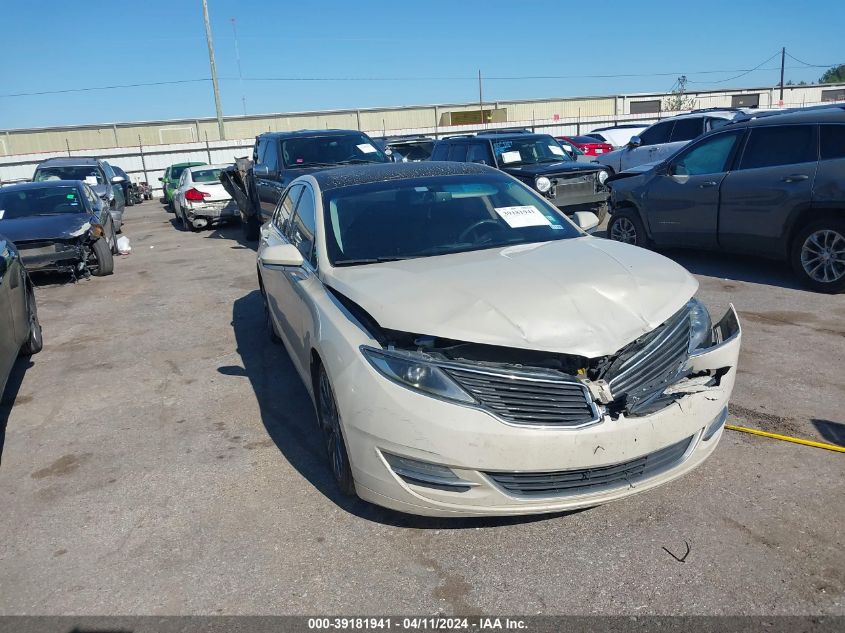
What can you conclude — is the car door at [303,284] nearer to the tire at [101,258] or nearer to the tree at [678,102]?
the tire at [101,258]

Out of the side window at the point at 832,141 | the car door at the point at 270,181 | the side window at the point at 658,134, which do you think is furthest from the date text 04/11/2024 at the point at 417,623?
the side window at the point at 658,134

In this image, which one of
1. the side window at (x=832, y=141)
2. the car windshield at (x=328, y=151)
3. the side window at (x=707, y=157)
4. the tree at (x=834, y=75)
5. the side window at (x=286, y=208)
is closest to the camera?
the side window at (x=286, y=208)

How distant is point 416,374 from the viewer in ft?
9.87

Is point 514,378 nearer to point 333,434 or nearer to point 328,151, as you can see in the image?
point 333,434

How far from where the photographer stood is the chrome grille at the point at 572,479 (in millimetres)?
2932

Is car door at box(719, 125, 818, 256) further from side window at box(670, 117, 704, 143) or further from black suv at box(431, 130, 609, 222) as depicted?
side window at box(670, 117, 704, 143)

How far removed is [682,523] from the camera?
10.6 ft

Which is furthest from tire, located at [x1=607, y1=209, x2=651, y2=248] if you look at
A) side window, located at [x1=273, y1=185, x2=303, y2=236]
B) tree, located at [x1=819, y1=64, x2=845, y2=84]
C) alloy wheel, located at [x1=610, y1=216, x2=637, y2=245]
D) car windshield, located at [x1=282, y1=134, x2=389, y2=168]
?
tree, located at [x1=819, y1=64, x2=845, y2=84]

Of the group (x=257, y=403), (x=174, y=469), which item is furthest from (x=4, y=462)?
(x=257, y=403)

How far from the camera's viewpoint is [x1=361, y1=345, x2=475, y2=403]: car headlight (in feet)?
9.63

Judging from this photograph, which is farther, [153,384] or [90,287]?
[90,287]

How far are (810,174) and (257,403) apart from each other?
19.0 ft

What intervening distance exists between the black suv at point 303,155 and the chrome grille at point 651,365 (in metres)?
8.23

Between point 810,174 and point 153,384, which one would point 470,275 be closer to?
point 153,384
